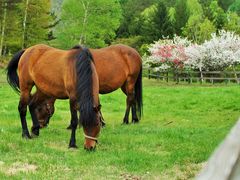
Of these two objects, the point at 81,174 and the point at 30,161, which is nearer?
the point at 81,174

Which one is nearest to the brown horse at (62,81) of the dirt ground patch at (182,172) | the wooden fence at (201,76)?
the dirt ground patch at (182,172)

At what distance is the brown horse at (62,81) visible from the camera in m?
7.23

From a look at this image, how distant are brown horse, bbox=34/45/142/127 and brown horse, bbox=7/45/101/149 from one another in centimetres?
95

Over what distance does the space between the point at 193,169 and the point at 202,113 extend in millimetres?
9208

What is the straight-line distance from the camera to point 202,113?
48.2 feet

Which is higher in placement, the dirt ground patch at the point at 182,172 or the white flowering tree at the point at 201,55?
the dirt ground patch at the point at 182,172

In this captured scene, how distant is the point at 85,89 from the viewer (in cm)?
736

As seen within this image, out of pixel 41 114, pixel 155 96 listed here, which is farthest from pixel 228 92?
pixel 41 114

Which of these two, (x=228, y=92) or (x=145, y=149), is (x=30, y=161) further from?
(x=228, y=92)

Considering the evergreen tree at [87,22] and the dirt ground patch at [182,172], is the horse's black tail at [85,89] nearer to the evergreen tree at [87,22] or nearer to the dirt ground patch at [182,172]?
the dirt ground patch at [182,172]

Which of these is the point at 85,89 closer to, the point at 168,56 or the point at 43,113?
the point at 43,113

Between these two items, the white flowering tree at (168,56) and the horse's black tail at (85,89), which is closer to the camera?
the horse's black tail at (85,89)

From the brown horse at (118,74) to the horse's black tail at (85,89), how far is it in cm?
290

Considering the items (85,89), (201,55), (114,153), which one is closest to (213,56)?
Result: (201,55)
